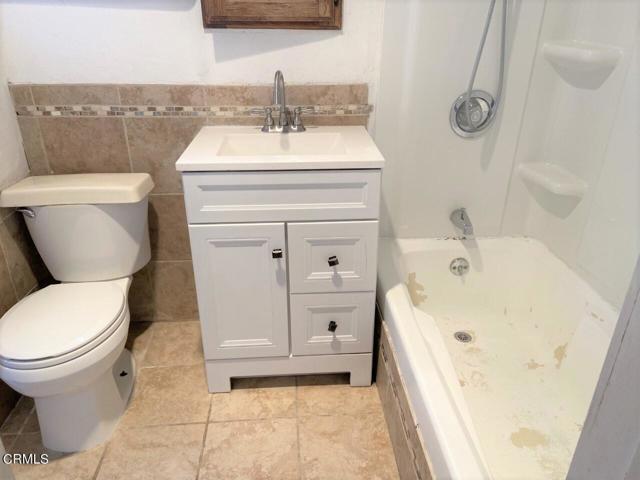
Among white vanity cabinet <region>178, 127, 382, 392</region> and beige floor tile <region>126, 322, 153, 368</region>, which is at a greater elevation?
white vanity cabinet <region>178, 127, 382, 392</region>

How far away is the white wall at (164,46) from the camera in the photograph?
1.61m

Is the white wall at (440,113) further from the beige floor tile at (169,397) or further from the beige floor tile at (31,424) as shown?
the beige floor tile at (31,424)

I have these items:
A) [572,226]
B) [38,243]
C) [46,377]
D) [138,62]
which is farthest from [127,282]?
[572,226]

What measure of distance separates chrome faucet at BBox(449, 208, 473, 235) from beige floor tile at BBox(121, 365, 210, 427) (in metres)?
1.19

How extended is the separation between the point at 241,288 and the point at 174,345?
0.62 metres

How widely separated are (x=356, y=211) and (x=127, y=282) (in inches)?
35.3

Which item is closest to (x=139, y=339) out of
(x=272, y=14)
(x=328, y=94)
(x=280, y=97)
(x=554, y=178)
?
Result: (x=280, y=97)

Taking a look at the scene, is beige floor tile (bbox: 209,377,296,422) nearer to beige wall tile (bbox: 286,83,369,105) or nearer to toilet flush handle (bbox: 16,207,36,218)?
toilet flush handle (bbox: 16,207,36,218)

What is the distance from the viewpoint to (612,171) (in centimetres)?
149

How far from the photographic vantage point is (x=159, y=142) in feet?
5.90

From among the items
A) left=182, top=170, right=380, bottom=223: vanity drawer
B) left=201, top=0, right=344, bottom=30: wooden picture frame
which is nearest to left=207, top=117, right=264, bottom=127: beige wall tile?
left=201, top=0, right=344, bottom=30: wooden picture frame

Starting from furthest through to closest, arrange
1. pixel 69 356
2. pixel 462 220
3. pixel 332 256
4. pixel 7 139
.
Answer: pixel 462 220
pixel 7 139
pixel 332 256
pixel 69 356

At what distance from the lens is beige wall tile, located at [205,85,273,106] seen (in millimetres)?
1741

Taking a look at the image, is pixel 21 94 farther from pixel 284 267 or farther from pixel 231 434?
pixel 231 434
